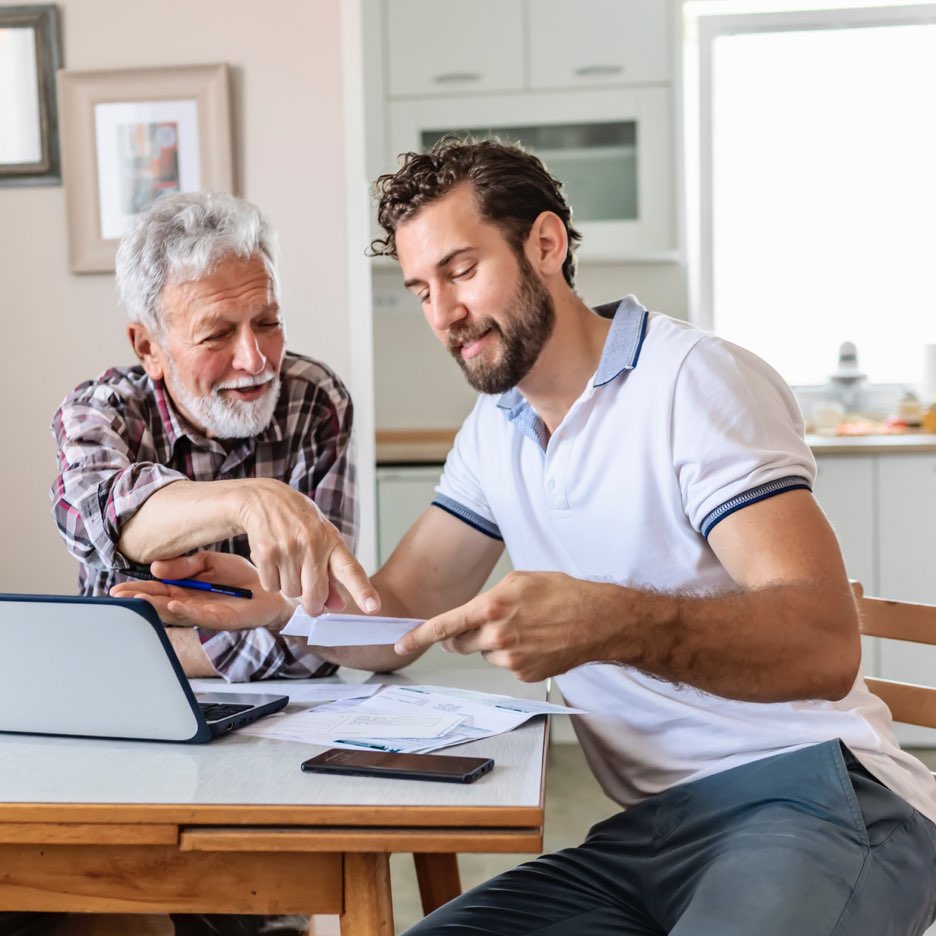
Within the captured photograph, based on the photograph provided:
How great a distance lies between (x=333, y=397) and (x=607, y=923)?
3.09 ft

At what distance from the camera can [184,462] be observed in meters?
1.88

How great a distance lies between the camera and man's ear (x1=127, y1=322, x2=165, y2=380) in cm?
188

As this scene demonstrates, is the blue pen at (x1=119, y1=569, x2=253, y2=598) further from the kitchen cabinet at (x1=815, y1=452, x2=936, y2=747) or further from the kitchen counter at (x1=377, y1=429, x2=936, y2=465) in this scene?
the kitchen cabinet at (x1=815, y1=452, x2=936, y2=747)

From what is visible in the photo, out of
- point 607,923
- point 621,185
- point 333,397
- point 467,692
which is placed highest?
point 621,185

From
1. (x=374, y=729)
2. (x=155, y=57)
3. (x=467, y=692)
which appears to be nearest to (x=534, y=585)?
(x=374, y=729)

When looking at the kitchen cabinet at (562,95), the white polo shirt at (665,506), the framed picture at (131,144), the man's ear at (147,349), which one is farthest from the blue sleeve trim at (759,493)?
the kitchen cabinet at (562,95)

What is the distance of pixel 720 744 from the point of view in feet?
4.57

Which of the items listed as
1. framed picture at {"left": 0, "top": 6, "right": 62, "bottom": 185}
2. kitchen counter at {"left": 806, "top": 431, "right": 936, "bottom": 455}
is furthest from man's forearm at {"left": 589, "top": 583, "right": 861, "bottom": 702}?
kitchen counter at {"left": 806, "top": 431, "right": 936, "bottom": 455}

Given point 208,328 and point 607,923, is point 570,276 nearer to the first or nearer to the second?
point 208,328

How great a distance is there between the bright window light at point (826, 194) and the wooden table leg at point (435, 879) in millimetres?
3044

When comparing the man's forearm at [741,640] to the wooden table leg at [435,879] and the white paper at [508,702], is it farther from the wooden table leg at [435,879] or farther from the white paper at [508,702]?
the wooden table leg at [435,879]

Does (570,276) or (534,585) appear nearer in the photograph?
(534,585)

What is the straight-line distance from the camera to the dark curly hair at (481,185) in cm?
167

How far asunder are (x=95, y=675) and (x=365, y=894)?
38 cm
